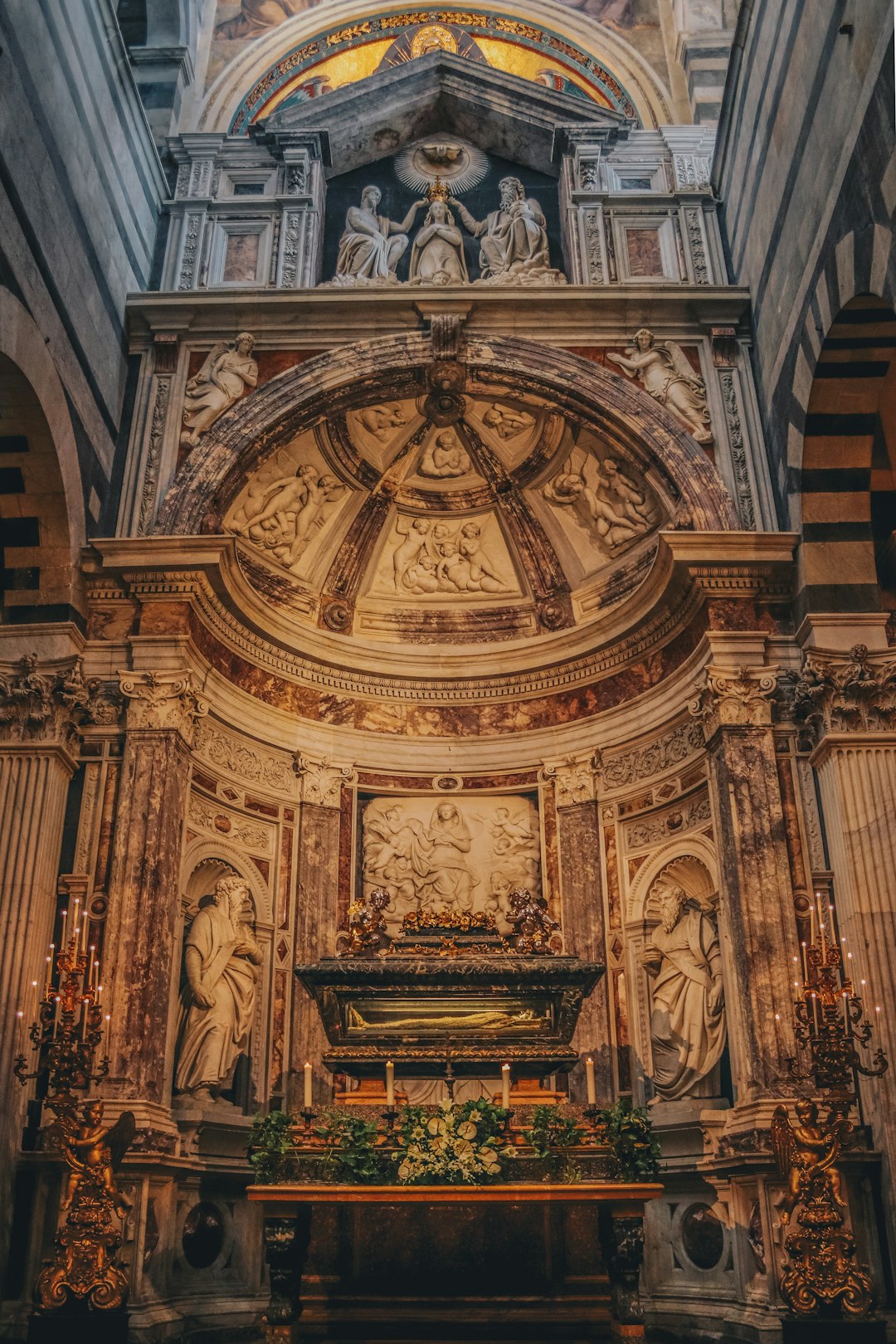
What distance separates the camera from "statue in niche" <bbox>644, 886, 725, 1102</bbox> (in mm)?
10250

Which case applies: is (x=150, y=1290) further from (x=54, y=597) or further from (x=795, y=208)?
(x=795, y=208)

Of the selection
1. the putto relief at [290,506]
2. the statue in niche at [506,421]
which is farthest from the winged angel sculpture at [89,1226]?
the statue in niche at [506,421]

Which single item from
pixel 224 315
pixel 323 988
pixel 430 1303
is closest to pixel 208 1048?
pixel 323 988

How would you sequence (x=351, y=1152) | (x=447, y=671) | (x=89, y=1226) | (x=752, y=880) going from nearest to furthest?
1. (x=89, y=1226)
2. (x=351, y=1152)
3. (x=752, y=880)
4. (x=447, y=671)

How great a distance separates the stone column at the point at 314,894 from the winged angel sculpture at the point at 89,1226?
350 centimetres

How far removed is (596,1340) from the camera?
25.3 feet

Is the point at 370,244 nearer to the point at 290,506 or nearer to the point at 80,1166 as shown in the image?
the point at 290,506

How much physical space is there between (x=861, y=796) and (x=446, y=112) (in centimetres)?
919

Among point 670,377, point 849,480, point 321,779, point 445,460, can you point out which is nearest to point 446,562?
point 445,460

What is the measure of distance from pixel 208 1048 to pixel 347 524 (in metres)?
5.41

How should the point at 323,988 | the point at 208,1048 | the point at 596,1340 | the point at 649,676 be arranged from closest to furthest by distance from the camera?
the point at 596,1340 → the point at 323,988 → the point at 208,1048 → the point at 649,676

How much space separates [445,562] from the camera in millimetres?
13328

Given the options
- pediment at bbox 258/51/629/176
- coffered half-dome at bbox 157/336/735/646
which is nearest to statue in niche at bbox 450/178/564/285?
pediment at bbox 258/51/629/176

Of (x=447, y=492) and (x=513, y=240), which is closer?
(x=513, y=240)
